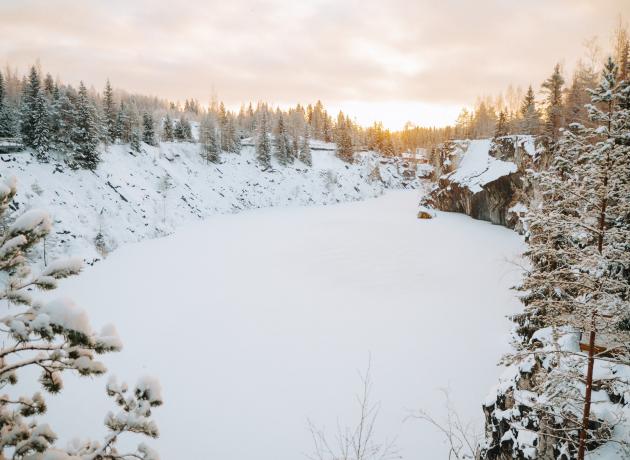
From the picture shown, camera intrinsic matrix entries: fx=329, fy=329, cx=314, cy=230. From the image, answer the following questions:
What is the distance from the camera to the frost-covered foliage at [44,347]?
262 cm

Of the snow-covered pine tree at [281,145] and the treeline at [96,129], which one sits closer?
the treeline at [96,129]

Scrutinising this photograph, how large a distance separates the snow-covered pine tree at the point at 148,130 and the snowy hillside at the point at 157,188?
2011 millimetres

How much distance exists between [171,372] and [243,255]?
63.4 feet

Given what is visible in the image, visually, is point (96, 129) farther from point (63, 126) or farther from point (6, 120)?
point (6, 120)

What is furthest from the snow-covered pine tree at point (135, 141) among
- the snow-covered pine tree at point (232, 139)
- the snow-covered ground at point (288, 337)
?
the snow-covered pine tree at point (232, 139)

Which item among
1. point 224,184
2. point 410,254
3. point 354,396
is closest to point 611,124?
point 354,396

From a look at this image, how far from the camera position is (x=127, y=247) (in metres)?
35.8

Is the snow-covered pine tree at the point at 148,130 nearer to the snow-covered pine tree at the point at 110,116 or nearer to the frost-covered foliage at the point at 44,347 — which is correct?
the snow-covered pine tree at the point at 110,116

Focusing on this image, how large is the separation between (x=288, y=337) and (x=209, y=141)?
63351mm

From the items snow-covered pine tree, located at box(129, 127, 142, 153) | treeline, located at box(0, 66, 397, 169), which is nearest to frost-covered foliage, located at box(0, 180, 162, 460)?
treeline, located at box(0, 66, 397, 169)

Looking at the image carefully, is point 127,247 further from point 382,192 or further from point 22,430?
point 382,192

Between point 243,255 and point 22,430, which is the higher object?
point 22,430

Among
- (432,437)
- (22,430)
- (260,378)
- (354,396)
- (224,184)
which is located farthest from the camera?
(224,184)

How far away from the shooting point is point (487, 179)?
167ft
